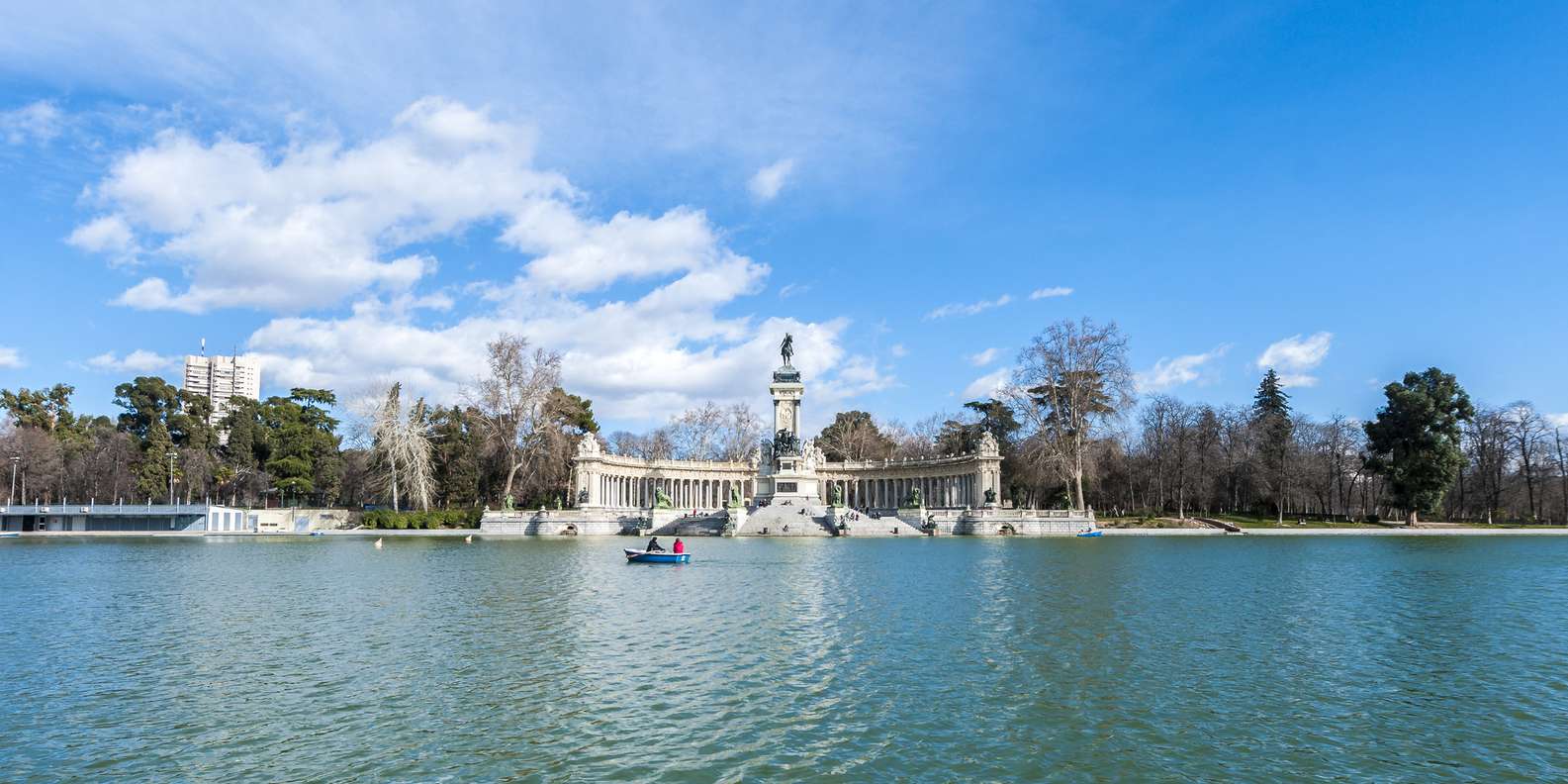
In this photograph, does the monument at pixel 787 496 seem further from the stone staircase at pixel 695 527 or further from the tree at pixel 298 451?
the tree at pixel 298 451

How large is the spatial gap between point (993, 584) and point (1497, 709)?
1590 centimetres

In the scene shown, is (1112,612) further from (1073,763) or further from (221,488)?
(221,488)

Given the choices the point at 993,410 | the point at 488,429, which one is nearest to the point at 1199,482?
the point at 993,410

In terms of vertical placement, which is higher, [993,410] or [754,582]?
[993,410]

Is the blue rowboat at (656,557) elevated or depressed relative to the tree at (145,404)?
depressed

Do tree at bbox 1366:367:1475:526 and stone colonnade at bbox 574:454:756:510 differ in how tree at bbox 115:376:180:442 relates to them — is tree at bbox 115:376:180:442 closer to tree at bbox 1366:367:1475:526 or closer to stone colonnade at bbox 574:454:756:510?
stone colonnade at bbox 574:454:756:510

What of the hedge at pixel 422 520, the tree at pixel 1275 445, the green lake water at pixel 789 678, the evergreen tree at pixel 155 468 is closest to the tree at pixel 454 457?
the hedge at pixel 422 520

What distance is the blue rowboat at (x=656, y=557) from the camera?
37281 mm

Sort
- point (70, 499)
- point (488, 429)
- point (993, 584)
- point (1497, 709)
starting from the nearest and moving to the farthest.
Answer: point (1497, 709) → point (993, 584) → point (488, 429) → point (70, 499)

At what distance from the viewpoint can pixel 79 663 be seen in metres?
17.0

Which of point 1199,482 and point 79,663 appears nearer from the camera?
point 79,663

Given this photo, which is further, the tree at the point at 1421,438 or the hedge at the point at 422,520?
the hedge at the point at 422,520

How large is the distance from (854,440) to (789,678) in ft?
299

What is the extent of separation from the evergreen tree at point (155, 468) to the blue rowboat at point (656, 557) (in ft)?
203
